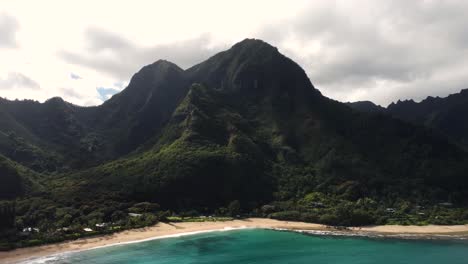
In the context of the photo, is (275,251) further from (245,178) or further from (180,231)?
(245,178)

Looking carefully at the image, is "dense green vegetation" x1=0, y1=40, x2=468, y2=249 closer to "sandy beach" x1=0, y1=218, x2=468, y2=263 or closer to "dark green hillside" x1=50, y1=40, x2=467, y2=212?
"dark green hillside" x1=50, y1=40, x2=467, y2=212

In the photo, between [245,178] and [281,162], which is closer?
[245,178]

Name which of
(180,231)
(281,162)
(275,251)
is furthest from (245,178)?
(275,251)

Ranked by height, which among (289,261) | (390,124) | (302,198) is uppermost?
(390,124)

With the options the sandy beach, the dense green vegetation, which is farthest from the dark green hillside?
the sandy beach

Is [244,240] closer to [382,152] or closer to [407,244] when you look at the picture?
[407,244]

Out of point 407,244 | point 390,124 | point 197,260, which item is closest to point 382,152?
point 390,124

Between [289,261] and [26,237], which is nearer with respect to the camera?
[289,261]
